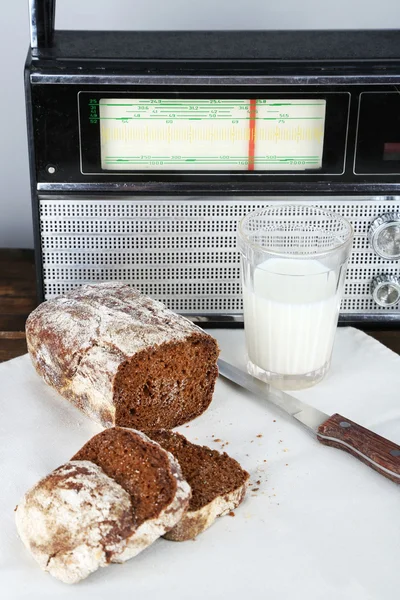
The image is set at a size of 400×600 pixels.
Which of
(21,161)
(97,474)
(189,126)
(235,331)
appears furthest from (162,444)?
(21,161)

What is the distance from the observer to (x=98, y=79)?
1.58m

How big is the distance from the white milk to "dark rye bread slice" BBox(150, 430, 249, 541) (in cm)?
31

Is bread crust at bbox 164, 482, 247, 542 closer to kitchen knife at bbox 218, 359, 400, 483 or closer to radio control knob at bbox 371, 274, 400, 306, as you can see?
kitchen knife at bbox 218, 359, 400, 483

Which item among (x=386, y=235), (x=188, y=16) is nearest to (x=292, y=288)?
(x=386, y=235)

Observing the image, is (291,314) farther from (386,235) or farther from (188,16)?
(188,16)

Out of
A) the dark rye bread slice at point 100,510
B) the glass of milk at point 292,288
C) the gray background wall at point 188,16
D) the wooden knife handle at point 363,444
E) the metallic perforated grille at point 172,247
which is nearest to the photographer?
the dark rye bread slice at point 100,510

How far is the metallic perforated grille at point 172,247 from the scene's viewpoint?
5.60ft

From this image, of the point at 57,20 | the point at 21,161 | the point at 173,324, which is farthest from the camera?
the point at 21,161

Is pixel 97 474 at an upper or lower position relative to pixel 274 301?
lower

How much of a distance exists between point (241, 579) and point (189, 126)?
86 cm

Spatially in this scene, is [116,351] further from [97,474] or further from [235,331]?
[235,331]

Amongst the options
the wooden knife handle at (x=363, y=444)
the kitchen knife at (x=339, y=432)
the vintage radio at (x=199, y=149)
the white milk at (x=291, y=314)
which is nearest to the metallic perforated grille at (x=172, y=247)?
the vintage radio at (x=199, y=149)

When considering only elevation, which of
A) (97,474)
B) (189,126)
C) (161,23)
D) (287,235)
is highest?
(161,23)

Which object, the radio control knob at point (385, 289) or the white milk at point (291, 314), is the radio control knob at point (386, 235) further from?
the white milk at point (291, 314)
